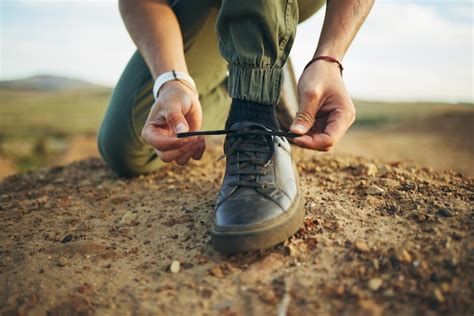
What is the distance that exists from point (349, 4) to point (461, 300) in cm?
135

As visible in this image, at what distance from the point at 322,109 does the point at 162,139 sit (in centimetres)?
68

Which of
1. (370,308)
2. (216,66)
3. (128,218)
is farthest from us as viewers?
(216,66)

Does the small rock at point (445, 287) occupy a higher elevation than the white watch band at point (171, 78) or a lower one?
lower

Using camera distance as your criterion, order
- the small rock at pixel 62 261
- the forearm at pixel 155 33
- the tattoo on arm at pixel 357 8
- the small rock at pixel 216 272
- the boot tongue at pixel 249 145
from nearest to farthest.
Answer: the small rock at pixel 216 272
the small rock at pixel 62 261
the boot tongue at pixel 249 145
the tattoo on arm at pixel 357 8
the forearm at pixel 155 33

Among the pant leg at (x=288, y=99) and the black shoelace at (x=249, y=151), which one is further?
the pant leg at (x=288, y=99)

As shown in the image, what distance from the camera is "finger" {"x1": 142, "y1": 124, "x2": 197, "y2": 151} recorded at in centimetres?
171

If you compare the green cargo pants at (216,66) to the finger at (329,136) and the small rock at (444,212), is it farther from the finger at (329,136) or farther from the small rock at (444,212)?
the small rock at (444,212)

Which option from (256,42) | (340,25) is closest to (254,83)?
(256,42)

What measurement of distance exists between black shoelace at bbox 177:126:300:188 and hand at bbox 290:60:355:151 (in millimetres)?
86

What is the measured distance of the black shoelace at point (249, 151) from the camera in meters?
1.65

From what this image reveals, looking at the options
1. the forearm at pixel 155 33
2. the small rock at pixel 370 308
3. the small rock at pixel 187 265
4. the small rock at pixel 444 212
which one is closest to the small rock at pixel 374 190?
the small rock at pixel 444 212

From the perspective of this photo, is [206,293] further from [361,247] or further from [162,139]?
[162,139]

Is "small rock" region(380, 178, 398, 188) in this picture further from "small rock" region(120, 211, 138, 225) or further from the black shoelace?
"small rock" region(120, 211, 138, 225)

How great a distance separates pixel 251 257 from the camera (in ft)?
4.86
